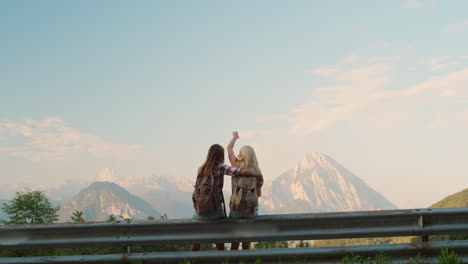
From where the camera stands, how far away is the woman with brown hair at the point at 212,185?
5.62 m

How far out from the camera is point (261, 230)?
5.48 m

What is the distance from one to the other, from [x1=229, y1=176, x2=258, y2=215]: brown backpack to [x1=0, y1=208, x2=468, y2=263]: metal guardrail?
7.1 inches

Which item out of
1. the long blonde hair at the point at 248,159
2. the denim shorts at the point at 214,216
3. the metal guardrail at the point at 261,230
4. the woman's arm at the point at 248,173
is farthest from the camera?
the long blonde hair at the point at 248,159

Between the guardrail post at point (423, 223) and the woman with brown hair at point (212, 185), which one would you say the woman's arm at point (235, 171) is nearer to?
the woman with brown hair at point (212, 185)

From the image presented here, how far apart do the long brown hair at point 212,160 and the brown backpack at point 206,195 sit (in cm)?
7

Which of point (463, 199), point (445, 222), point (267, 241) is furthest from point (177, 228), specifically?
point (463, 199)

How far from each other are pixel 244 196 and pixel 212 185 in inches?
18.0

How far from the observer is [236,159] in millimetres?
6105

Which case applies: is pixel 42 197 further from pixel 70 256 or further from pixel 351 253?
pixel 351 253

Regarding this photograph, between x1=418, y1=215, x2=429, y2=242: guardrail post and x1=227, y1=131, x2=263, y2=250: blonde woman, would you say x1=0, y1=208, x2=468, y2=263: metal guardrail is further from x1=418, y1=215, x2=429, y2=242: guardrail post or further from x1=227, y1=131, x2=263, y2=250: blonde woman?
x1=227, y1=131, x2=263, y2=250: blonde woman

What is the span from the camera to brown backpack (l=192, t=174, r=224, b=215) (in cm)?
561

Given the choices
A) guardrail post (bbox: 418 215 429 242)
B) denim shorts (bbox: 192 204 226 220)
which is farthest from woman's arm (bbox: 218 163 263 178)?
guardrail post (bbox: 418 215 429 242)

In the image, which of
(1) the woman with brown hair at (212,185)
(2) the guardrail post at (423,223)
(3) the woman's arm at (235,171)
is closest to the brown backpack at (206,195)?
(1) the woman with brown hair at (212,185)

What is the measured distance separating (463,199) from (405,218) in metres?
139
